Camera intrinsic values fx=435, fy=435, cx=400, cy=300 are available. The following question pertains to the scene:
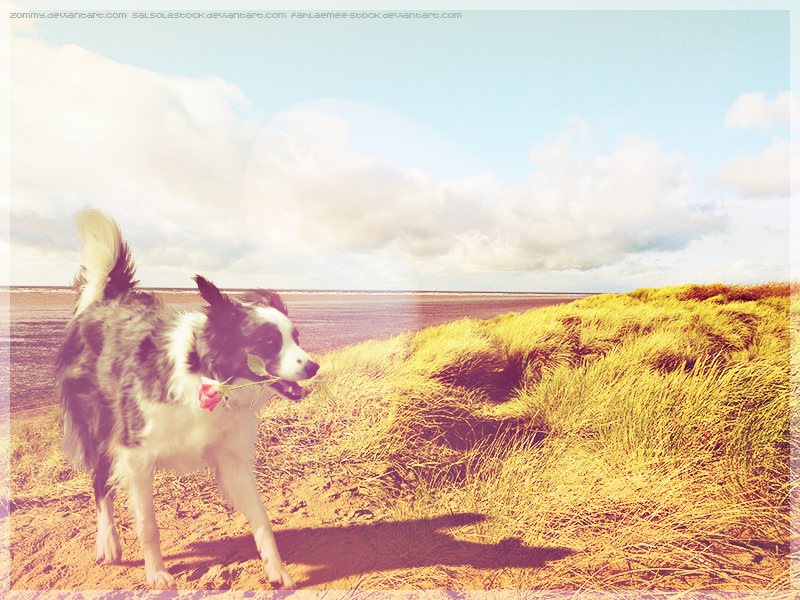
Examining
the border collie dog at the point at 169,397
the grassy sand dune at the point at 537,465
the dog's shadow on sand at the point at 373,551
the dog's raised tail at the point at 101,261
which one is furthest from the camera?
the dog's raised tail at the point at 101,261

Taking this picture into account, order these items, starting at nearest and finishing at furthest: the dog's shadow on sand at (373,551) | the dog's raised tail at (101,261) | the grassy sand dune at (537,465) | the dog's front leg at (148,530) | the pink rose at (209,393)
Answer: the pink rose at (209,393), the dog's front leg at (148,530), the dog's shadow on sand at (373,551), the grassy sand dune at (537,465), the dog's raised tail at (101,261)

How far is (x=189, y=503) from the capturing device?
3.56 metres

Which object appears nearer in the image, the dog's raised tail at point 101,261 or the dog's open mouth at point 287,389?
the dog's open mouth at point 287,389

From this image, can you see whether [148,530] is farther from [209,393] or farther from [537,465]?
[537,465]

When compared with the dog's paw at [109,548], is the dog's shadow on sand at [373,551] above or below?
below

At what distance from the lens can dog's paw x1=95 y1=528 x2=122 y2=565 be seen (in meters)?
3.04

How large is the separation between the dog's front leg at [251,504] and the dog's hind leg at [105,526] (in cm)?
83

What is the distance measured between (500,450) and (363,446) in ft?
4.85

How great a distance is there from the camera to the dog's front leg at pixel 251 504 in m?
2.74

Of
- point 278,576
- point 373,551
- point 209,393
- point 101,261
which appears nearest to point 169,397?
point 209,393

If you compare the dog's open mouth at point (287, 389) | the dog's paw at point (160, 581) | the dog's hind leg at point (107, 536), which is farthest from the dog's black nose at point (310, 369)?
the dog's hind leg at point (107, 536)

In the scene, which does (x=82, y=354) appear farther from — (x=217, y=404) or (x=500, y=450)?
(x=500, y=450)

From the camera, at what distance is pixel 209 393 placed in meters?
2.49

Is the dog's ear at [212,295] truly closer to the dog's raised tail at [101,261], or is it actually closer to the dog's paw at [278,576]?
the dog's raised tail at [101,261]
